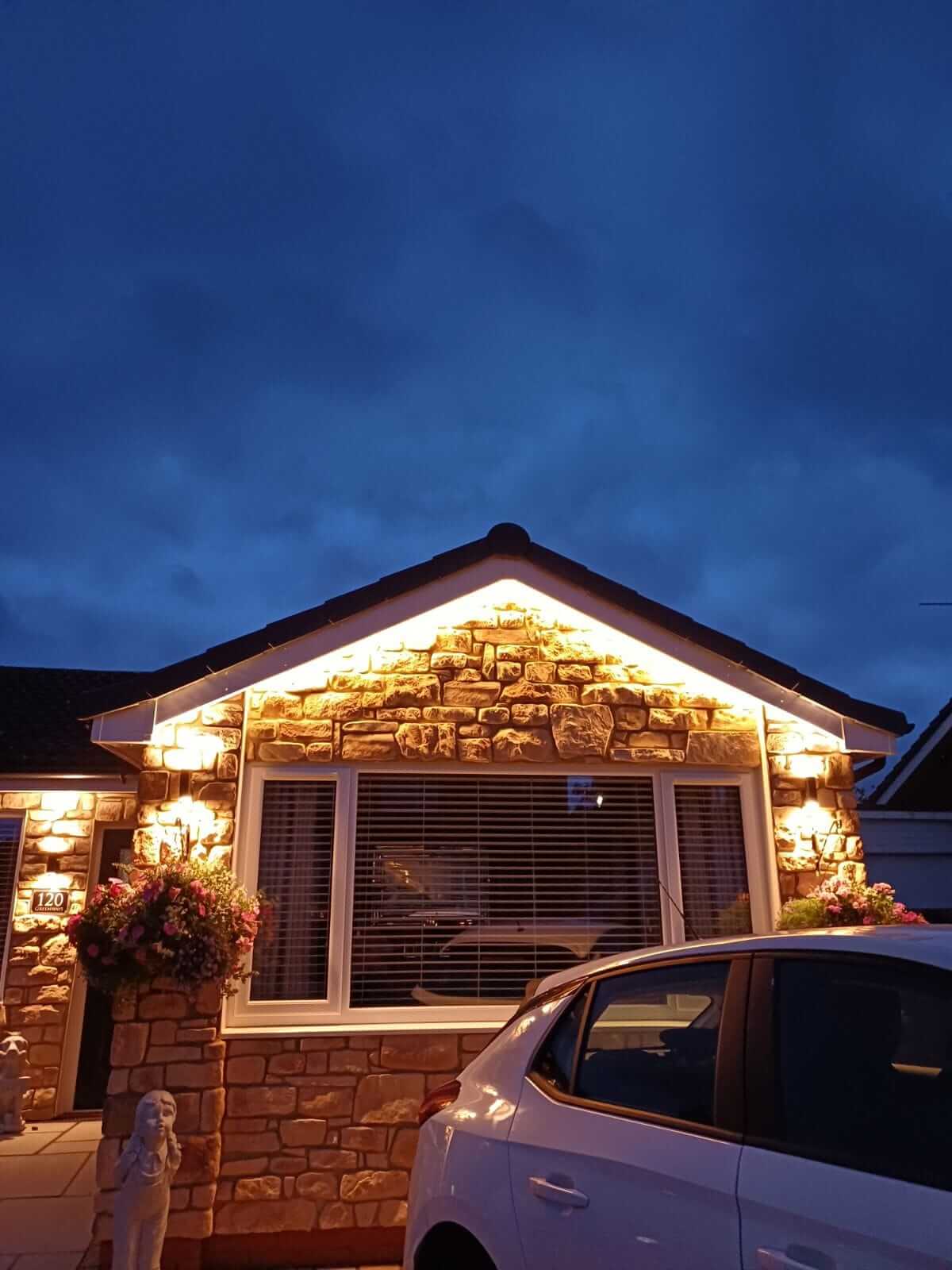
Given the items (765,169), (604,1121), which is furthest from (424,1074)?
(765,169)

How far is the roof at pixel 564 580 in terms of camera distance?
19.1ft

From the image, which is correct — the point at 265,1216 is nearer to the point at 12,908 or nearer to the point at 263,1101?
the point at 263,1101

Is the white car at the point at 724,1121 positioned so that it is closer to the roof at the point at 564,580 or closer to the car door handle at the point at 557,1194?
the car door handle at the point at 557,1194

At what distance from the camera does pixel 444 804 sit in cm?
602

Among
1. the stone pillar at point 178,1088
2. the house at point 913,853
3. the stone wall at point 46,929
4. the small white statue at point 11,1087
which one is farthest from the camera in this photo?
the house at point 913,853

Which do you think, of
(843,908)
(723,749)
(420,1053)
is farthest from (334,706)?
(843,908)

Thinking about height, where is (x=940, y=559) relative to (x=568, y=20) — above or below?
above

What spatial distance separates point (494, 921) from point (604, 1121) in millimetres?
3692

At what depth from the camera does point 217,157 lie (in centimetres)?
3609

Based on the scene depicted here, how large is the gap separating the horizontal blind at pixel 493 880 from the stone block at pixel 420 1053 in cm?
26

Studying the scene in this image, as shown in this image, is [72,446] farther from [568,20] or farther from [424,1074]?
[424,1074]

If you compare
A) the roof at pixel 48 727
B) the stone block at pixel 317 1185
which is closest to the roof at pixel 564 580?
the roof at pixel 48 727

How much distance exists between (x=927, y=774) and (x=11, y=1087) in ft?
42.6

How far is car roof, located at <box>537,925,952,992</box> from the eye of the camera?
1.78 metres
